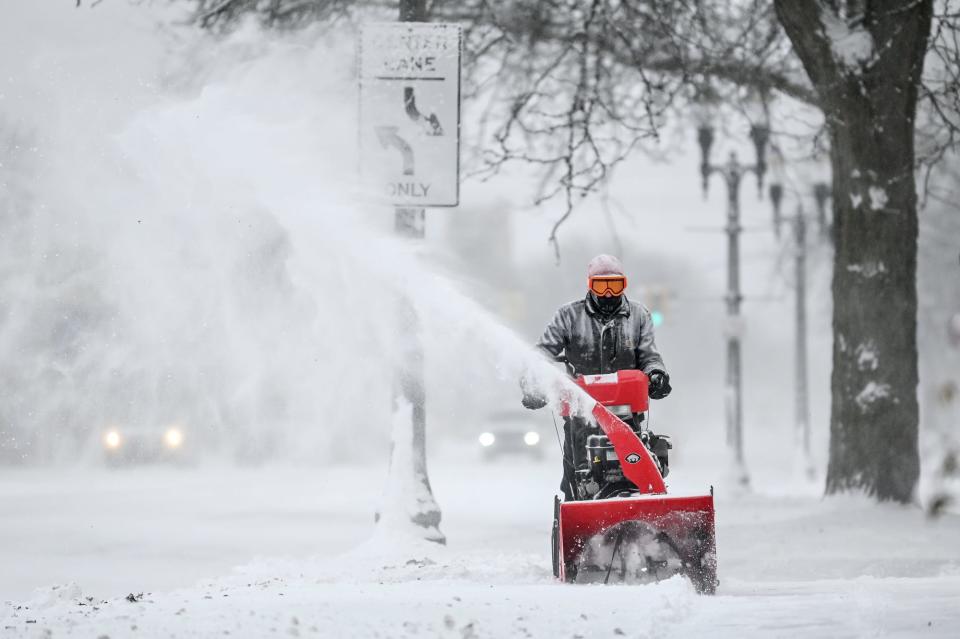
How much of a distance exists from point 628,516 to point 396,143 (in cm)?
443

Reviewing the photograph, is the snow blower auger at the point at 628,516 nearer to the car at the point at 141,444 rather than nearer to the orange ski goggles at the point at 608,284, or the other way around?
the orange ski goggles at the point at 608,284

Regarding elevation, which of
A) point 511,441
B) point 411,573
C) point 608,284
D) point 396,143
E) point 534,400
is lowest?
point 511,441

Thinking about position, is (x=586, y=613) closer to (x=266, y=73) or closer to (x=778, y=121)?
(x=266, y=73)

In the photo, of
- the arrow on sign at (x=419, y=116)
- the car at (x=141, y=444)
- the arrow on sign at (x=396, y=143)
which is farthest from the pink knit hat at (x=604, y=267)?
the car at (x=141, y=444)

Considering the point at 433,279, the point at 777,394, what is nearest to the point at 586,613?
the point at 433,279

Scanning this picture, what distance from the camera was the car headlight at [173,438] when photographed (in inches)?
1063

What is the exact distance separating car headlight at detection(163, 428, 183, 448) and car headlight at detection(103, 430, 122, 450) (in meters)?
0.91

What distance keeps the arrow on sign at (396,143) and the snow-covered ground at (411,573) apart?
9.12 feet

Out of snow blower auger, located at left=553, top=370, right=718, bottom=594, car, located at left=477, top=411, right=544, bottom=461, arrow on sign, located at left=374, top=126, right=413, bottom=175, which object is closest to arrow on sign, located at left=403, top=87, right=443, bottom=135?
arrow on sign, located at left=374, top=126, right=413, bottom=175

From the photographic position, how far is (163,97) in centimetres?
1245

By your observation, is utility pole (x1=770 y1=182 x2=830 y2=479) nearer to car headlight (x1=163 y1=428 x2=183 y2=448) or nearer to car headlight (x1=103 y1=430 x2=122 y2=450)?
car headlight (x1=163 y1=428 x2=183 y2=448)

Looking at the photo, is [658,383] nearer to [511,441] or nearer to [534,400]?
[534,400]

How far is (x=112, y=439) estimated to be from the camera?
85.8 feet

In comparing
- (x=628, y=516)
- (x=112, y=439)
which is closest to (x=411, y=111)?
(x=628, y=516)
